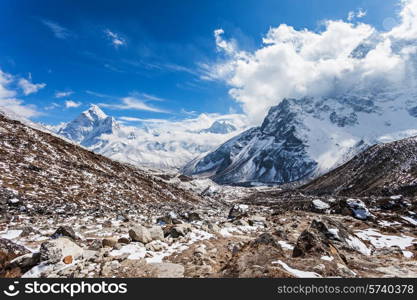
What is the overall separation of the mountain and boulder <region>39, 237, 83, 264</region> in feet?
398

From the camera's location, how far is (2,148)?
4478cm

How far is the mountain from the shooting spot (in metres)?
121

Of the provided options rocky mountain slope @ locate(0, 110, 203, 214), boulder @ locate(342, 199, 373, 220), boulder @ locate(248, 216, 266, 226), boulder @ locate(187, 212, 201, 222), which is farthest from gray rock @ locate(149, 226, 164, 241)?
boulder @ locate(342, 199, 373, 220)

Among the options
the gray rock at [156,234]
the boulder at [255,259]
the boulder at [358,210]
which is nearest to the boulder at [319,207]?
the boulder at [358,210]

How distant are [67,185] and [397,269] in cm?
4179

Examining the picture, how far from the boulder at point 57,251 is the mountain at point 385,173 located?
398 ft

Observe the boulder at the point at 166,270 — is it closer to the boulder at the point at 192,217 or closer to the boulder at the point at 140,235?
the boulder at the point at 140,235

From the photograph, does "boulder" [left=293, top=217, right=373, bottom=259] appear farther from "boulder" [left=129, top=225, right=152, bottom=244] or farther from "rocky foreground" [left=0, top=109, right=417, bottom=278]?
"boulder" [left=129, top=225, right=152, bottom=244]

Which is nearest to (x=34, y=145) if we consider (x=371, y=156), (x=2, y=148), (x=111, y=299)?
(x=2, y=148)

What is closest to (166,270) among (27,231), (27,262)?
(27,262)

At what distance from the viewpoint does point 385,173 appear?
151 metres

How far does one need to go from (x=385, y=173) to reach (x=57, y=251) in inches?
6897

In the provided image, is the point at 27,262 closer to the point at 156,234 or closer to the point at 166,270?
the point at 166,270

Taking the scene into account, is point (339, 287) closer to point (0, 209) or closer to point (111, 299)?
point (111, 299)
